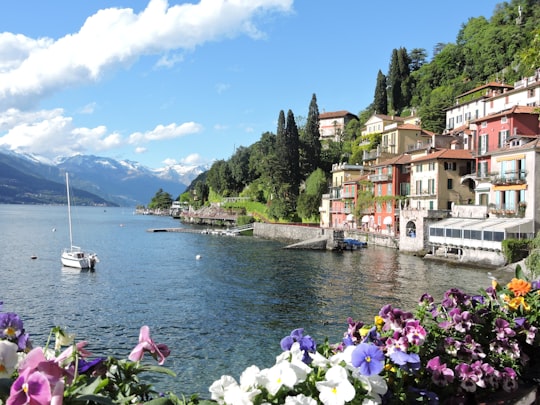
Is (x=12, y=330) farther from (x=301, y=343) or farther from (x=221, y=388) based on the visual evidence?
(x=301, y=343)

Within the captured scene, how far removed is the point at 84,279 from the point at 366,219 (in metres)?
43.3

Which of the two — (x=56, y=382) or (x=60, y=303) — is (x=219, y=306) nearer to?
(x=60, y=303)

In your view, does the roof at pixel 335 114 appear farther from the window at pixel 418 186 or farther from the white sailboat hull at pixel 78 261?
the white sailboat hull at pixel 78 261

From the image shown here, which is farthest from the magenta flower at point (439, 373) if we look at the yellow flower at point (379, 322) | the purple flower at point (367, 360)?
the purple flower at point (367, 360)

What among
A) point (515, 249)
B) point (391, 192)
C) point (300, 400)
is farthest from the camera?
point (391, 192)

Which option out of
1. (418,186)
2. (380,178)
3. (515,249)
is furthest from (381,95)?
(515,249)

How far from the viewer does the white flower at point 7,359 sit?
2602 millimetres

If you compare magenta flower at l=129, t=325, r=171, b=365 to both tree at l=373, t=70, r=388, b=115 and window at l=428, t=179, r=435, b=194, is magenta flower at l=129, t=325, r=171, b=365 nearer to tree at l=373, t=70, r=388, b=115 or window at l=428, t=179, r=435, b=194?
window at l=428, t=179, r=435, b=194

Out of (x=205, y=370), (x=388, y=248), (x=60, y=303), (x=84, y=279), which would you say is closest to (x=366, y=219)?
(x=388, y=248)

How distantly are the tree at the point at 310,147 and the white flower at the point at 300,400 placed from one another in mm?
97107

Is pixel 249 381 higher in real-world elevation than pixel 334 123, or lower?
lower

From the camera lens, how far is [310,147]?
9975 cm

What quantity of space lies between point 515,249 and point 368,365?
138ft

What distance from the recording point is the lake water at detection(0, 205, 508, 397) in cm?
1947
